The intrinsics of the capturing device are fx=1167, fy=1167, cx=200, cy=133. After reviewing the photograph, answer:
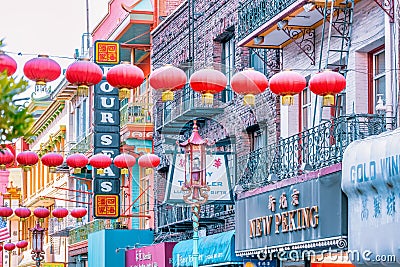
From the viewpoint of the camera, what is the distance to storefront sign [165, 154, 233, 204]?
27750 millimetres

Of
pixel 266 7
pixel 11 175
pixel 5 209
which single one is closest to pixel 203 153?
pixel 266 7

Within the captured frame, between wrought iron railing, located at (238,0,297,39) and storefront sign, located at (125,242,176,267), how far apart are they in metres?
8.56

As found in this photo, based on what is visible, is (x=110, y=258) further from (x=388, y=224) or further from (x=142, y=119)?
(x=388, y=224)

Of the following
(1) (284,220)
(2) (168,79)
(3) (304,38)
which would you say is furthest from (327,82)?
(3) (304,38)

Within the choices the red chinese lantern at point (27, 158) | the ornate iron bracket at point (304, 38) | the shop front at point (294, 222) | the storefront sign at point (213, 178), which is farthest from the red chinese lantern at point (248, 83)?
the red chinese lantern at point (27, 158)

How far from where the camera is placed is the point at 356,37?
22.2m

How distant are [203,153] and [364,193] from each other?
20.1 ft

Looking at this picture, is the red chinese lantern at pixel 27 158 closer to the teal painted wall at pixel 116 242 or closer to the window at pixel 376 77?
the teal painted wall at pixel 116 242

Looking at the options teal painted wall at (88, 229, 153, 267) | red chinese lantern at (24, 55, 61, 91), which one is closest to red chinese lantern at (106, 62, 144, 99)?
red chinese lantern at (24, 55, 61, 91)

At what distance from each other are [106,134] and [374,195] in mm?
22384

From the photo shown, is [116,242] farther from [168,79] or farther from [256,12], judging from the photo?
[168,79]

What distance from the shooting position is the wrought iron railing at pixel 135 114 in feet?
128

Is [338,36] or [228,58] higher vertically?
[228,58]

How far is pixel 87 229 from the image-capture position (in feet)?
151
